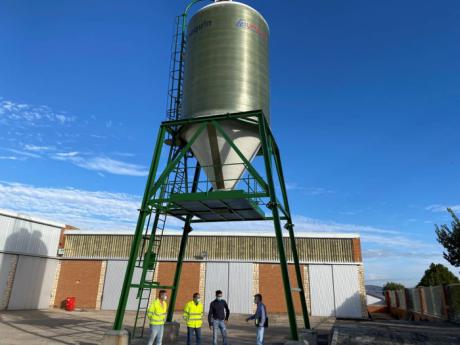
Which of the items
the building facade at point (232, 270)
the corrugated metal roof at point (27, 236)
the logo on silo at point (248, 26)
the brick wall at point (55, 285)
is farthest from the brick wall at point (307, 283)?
the corrugated metal roof at point (27, 236)

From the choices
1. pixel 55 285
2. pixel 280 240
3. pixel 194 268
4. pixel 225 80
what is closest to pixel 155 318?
pixel 280 240

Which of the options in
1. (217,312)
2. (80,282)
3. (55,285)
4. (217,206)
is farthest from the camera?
(55,285)

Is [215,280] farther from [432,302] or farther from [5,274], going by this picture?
[432,302]

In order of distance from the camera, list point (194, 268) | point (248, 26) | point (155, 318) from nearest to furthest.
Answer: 1. point (155, 318)
2. point (248, 26)
3. point (194, 268)

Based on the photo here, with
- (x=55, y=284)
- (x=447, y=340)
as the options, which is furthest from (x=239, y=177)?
(x=55, y=284)

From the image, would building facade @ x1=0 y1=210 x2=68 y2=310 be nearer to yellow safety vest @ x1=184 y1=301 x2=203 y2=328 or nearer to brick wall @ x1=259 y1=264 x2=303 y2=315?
brick wall @ x1=259 y1=264 x2=303 y2=315

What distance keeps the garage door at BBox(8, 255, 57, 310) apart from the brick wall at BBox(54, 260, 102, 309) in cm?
76

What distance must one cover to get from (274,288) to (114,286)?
40.6 ft

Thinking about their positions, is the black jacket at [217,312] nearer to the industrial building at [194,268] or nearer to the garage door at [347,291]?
the industrial building at [194,268]

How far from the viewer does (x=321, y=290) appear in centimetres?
2597

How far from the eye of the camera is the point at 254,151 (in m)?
13.3

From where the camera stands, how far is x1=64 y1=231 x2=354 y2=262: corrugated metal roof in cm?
2669

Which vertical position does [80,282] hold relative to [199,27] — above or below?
below

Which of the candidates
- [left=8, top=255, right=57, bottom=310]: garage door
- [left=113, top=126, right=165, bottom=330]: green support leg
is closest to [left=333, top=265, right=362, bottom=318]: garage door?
[left=113, top=126, right=165, bottom=330]: green support leg
